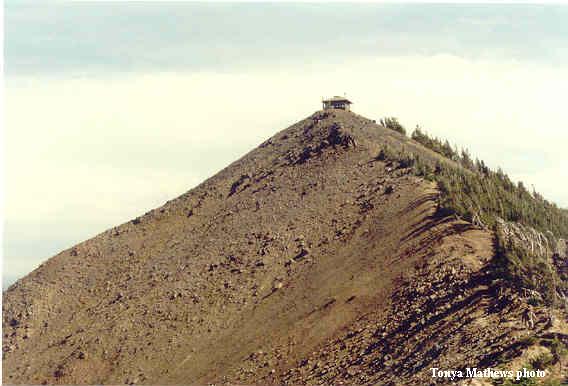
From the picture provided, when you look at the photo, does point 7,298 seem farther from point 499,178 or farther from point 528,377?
point 528,377

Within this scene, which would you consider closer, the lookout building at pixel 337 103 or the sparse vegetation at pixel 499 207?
the sparse vegetation at pixel 499 207

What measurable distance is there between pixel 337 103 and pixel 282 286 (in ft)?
83.2

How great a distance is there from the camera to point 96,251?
202 feet

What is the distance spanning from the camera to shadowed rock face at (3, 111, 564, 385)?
34906 millimetres

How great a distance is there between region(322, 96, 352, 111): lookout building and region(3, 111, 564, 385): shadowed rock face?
4.99ft

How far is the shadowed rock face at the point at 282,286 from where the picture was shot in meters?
34.9

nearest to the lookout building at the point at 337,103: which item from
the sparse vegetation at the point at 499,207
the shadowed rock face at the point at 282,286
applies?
the shadowed rock face at the point at 282,286

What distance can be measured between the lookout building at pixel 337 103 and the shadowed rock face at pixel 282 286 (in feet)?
4.99

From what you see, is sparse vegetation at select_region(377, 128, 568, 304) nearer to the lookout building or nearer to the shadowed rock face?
the shadowed rock face

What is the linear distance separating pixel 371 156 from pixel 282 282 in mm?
13409

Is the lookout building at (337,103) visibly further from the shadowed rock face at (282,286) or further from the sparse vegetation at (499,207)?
the sparse vegetation at (499,207)

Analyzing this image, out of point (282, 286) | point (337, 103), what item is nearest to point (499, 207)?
point (282, 286)

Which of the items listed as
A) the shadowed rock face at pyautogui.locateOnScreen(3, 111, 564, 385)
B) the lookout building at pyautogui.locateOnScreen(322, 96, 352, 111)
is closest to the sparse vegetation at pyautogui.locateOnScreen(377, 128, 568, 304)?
the shadowed rock face at pyautogui.locateOnScreen(3, 111, 564, 385)

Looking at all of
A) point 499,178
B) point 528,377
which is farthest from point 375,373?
point 499,178
